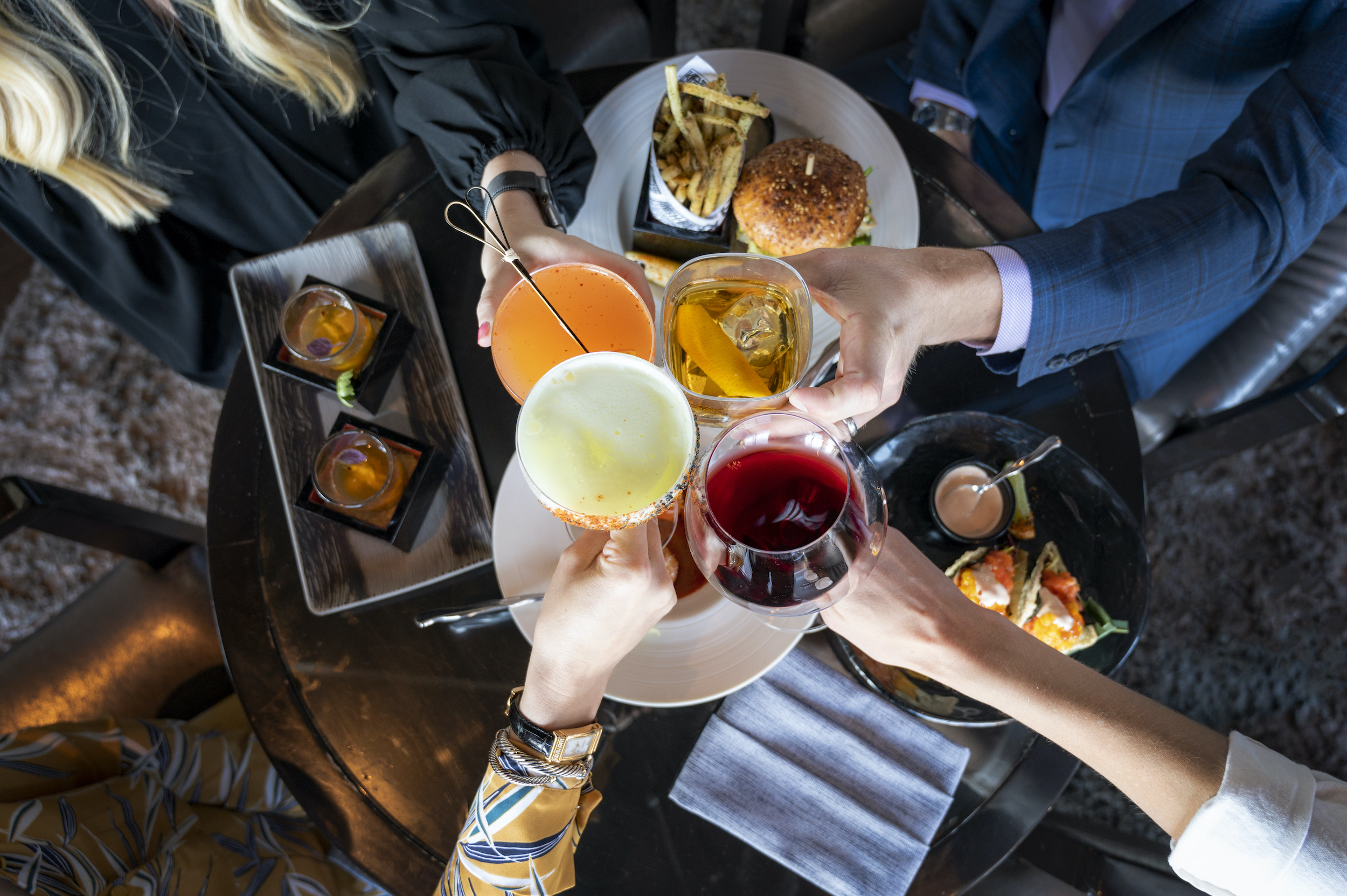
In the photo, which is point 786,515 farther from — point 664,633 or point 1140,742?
point 1140,742

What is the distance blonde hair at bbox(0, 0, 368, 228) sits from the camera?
120 cm

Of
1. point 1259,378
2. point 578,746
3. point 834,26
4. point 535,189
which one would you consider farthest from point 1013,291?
point 834,26

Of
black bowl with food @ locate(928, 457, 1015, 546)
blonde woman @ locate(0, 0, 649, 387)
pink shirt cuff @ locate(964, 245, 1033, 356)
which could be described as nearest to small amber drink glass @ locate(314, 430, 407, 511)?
blonde woman @ locate(0, 0, 649, 387)

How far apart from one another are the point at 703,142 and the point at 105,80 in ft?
3.62

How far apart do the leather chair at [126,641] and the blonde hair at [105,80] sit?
0.64 meters

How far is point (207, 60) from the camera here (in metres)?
1.42

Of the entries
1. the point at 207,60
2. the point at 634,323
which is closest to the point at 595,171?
the point at 634,323

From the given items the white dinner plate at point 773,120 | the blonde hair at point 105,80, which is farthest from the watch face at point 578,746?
the blonde hair at point 105,80

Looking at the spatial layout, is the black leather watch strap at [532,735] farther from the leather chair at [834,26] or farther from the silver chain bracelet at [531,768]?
the leather chair at [834,26]

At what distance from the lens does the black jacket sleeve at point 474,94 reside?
1311 millimetres

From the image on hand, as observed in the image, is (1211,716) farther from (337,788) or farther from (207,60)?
(207,60)

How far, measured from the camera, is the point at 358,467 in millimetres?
1288

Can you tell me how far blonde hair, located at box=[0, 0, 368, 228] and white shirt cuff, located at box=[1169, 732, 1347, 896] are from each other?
178 centimetres

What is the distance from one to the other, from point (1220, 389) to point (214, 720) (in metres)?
2.36
